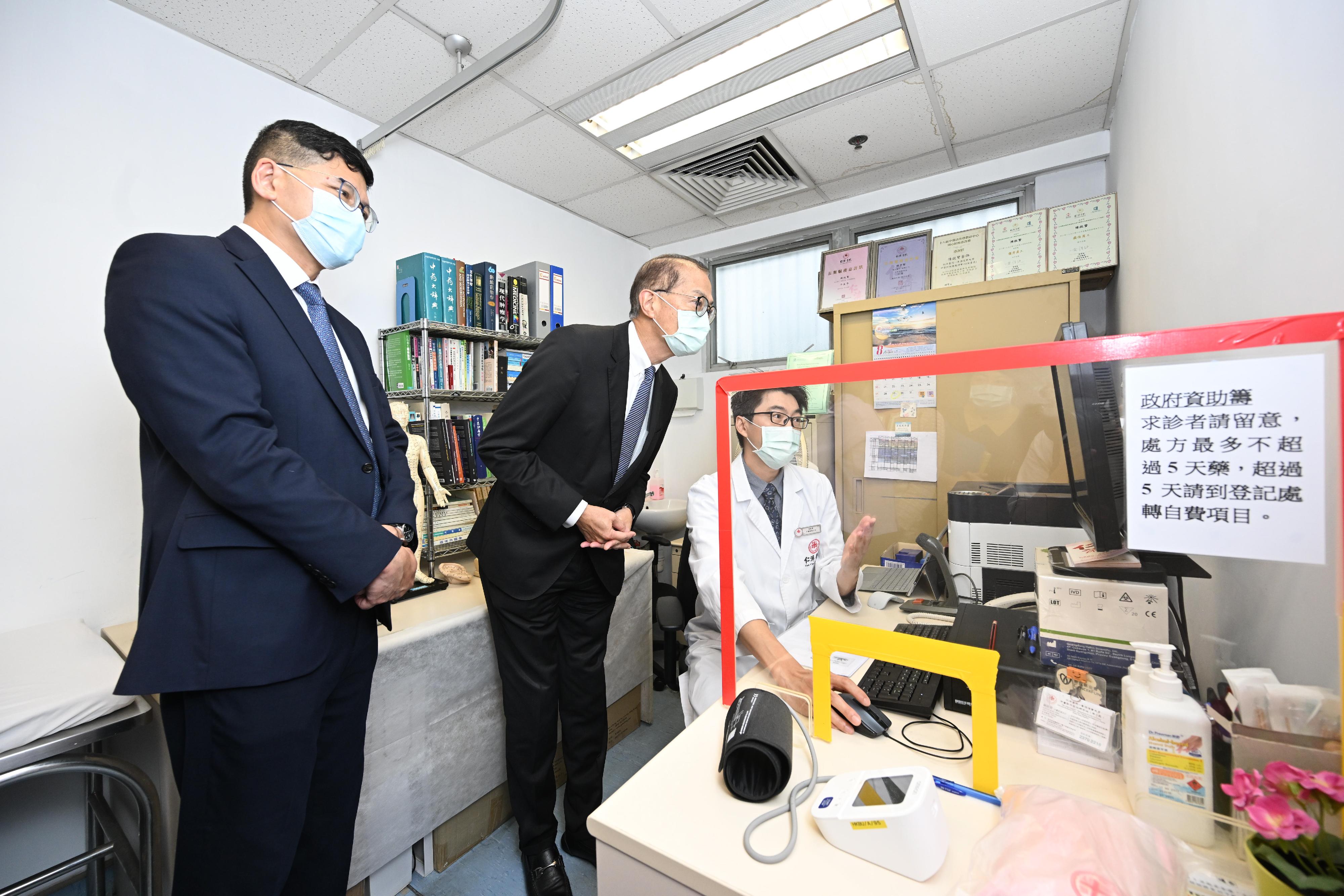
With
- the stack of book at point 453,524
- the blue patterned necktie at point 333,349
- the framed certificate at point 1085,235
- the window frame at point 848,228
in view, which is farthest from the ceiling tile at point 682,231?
the blue patterned necktie at point 333,349

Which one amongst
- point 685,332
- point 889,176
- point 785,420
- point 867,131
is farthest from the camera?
point 889,176

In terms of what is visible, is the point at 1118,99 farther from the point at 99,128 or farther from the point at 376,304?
the point at 99,128

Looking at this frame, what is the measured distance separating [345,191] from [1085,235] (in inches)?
108

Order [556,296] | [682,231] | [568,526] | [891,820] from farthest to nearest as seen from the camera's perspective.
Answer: [682,231], [556,296], [568,526], [891,820]

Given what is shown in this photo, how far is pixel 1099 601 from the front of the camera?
77cm

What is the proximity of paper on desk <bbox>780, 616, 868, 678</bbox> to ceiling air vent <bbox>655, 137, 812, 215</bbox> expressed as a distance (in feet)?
7.90

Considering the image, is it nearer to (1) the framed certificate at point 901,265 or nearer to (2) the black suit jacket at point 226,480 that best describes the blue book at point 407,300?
(2) the black suit jacket at point 226,480

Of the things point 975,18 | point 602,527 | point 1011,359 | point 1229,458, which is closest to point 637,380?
point 602,527

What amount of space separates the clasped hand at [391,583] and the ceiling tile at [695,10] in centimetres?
187

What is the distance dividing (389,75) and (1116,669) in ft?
9.11

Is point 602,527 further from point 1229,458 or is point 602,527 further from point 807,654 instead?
point 1229,458

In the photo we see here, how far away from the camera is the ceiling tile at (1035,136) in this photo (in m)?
2.47

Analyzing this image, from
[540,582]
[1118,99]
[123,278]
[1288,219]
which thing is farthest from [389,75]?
[1118,99]

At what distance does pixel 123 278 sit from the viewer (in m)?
0.86
